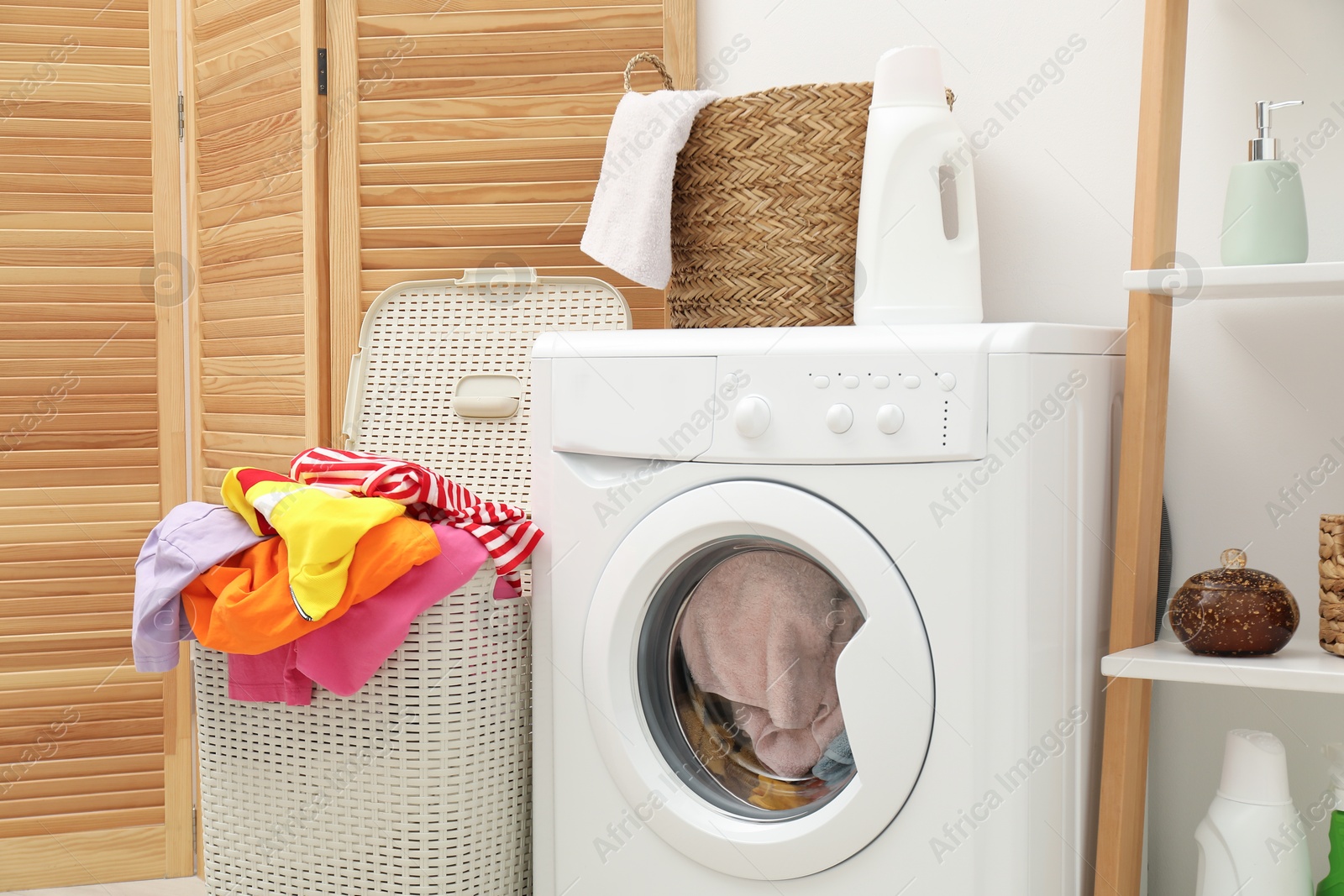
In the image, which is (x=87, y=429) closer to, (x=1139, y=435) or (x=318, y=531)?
(x=318, y=531)

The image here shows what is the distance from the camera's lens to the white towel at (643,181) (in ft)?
4.61

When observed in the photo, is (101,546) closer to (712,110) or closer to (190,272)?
(190,272)

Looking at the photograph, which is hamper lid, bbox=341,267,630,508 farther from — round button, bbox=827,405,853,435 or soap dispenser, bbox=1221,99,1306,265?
soap dispenser, bbox=1221,99,1306,265

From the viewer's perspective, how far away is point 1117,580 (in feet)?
3.70

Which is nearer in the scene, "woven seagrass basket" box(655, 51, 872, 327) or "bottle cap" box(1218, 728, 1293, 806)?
"bottle cap" box(1218, 728, 1293, 806)

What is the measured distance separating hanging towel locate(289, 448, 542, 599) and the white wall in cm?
77

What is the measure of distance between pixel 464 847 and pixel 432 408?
2.28 ft

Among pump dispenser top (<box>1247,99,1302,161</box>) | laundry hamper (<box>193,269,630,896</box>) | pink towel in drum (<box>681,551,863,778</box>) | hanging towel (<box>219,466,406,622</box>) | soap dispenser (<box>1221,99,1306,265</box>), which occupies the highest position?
pump dispenser top (<box>1247,99,1302,161</box>)

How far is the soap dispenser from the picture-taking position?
3.69 feet

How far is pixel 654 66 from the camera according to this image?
5.32ft

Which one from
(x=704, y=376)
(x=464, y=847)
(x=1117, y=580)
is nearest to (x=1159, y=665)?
(x=1117, y=580)

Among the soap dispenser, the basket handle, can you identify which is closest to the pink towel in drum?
the soap dispenser

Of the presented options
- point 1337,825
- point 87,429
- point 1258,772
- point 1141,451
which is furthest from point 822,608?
point 87,429

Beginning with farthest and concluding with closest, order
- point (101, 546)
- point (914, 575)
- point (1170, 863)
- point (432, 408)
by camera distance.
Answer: point (101, 546) < point (432, 408) < point (1170, 863) < point (914, 575)
